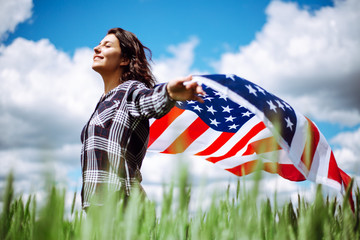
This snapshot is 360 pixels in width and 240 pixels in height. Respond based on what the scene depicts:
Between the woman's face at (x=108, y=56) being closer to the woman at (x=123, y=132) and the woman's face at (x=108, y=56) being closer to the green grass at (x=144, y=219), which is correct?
the woman at (x=123, y=132)

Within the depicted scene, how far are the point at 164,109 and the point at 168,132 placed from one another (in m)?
2.40

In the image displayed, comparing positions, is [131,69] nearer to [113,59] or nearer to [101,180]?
[113,59]

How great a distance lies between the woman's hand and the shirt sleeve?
0.15 feet

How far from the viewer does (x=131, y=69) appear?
243 centimetres

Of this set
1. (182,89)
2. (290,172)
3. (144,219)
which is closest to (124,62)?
(182,89)

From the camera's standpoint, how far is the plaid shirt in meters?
1.78

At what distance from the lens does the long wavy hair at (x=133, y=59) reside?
242 cm

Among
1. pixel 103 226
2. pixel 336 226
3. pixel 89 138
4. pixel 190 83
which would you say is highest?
pixel 190 83

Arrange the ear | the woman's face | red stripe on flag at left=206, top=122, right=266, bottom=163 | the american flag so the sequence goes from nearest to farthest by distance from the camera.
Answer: the american flag → the woman's face → the ear → red stripe on flag at left=206, top=122, right=266, bottom=163

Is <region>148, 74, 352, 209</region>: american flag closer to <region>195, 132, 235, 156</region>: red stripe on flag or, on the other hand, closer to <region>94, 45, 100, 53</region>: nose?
<region>195, 132, 235, 156</region>: red stripe on flag

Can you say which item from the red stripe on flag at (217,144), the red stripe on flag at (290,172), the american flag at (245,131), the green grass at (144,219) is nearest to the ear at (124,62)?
the american flag at (245,131)

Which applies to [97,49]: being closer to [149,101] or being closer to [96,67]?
[96,67]

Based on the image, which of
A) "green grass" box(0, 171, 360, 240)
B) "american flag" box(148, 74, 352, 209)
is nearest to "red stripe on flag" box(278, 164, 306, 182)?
"american flag" box(148, 74, 352, 209)

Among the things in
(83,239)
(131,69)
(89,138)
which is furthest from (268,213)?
(131,69)
